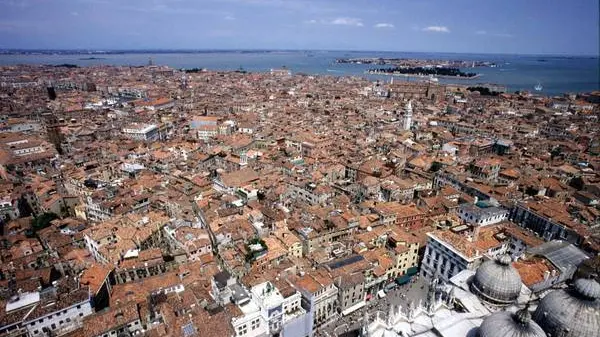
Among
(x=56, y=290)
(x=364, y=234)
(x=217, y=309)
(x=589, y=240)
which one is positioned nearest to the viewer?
(x=217, y=309)

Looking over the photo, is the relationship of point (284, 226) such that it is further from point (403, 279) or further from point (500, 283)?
point (500, 283)

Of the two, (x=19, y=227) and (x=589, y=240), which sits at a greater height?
(x=589, y=240)

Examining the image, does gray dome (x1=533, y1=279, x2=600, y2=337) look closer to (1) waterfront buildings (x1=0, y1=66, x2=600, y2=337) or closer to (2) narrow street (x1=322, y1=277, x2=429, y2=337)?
(1) waterfront buildings (x1=0, y1=66, x2=600, y2=337)

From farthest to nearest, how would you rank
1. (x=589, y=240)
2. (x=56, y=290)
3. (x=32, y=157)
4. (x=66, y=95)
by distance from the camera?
(x=66, y=95), (x=32, y=157), (x=589, y=240), (x=56, y=290)

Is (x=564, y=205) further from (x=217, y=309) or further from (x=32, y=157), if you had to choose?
(x=32, y=157)

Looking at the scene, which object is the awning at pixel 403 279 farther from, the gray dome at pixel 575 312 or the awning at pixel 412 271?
the gray dome at pixel 575 312

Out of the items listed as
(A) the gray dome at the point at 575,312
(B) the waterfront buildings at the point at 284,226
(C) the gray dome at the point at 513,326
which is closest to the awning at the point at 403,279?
(B) the waterfront buildings at the point at 284,226

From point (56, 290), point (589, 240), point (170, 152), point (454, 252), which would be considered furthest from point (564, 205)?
point (170, 152)
